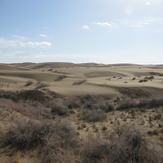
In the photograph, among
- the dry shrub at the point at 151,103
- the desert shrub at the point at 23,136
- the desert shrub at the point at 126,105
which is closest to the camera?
the desert shrub at the point at 23,136

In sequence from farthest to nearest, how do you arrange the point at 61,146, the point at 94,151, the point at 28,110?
the point at 28,110 → the point at 61,146 → the point at 94,151

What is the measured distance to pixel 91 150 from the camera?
5871 mm

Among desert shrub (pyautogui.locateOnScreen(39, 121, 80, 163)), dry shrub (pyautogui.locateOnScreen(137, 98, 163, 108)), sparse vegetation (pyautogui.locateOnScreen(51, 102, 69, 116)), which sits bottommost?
sparse vegetation (pyautogui.locateOnScreen(51, 102, 69, 116))

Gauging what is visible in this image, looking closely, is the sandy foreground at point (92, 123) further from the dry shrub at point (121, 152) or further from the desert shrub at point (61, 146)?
the dry shrub at point (121, 152)

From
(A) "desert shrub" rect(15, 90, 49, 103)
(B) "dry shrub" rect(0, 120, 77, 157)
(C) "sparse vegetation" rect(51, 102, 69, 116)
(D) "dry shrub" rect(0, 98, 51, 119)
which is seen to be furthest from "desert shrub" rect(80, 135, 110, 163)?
(A) "desert shrub" rect(15, 90, 49, 103)

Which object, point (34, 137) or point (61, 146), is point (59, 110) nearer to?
point (34, 137)

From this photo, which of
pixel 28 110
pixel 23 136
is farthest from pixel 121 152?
pixel 28 110

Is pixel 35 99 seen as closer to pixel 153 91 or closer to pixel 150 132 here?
pixel 150 132

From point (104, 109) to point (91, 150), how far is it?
11.4 m

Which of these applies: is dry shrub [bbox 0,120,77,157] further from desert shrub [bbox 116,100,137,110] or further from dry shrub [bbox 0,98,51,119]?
desert shrub [bbox 116,100,137,110]

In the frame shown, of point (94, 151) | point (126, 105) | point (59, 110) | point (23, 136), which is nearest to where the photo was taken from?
point (94, 151)

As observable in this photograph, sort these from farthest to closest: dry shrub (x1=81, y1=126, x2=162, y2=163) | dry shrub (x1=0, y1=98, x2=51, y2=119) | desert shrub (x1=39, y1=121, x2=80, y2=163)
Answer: dry shrub (x1=0, y1=98, x2=51, y2=119) → desert shrub (x1=39, y1=121, x2=80, y2=163) → dry shrub (x1=81, y1=126, x2=162, y2=163)

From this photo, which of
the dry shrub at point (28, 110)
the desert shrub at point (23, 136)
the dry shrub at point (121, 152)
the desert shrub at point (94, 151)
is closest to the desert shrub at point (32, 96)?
the dry shrub at point (28, 110)

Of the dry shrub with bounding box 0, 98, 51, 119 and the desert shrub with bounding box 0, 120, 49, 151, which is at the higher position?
the desert shrub with bounding box 0, 120, 49, 151
